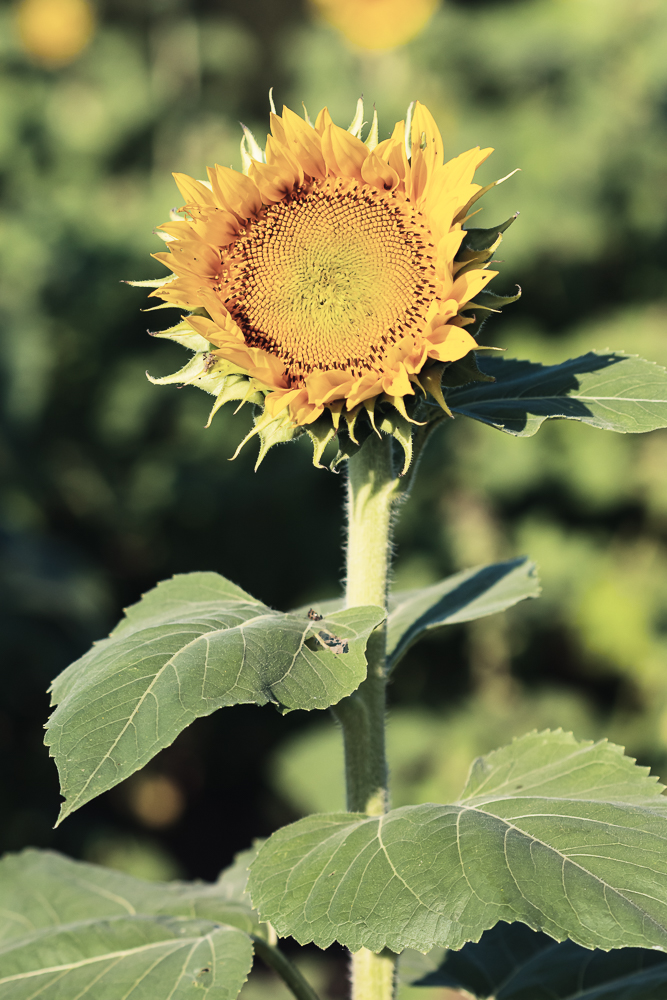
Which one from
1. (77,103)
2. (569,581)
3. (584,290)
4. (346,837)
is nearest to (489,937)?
(346,837)

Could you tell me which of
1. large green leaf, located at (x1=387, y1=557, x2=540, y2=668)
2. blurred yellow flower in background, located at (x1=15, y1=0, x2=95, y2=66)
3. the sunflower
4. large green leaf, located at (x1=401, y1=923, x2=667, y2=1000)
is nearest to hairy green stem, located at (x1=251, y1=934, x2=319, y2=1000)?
large green leaf, located at (x1=401, y1=923, x2=667, y2=1000)

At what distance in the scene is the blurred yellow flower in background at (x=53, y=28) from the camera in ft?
23.0

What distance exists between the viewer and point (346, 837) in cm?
115

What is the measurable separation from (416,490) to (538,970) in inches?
150

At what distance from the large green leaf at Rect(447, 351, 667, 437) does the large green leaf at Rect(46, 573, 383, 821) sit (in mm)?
279

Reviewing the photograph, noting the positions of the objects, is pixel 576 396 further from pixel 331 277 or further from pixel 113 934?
pixel 113 934

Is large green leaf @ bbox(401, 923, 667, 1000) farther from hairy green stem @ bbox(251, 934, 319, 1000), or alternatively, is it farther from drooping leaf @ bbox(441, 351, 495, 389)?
drooping leaf @ bbox(441, 351, 495, 389)

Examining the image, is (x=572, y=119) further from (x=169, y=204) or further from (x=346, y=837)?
(x=346, y=837)

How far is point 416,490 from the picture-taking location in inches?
207

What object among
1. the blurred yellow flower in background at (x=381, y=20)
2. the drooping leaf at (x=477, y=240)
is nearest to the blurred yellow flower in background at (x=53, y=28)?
the blurred yellow flower in background at (x=381, y=20)

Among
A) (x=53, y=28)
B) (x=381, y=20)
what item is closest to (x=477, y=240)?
(x=381, y=20)

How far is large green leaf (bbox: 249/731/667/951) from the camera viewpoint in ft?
3.22

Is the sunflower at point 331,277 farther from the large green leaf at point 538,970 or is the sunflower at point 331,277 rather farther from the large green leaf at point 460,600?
the large green leaf at point 538,970

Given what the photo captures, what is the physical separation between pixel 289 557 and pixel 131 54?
4.61m
